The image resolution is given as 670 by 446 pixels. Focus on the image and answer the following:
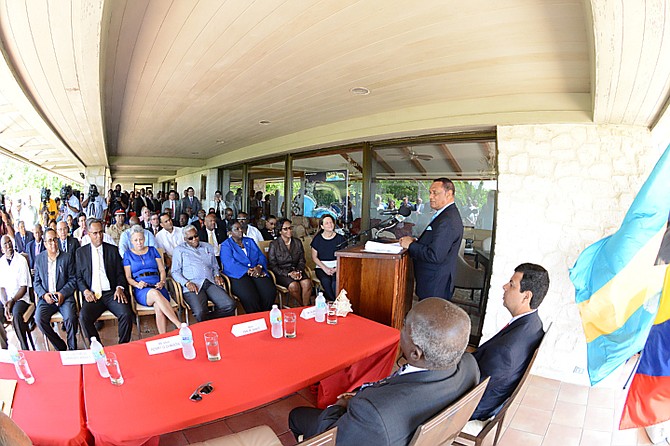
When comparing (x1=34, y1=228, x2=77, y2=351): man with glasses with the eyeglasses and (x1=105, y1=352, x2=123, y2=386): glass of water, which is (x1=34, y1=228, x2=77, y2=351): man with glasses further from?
the eyeglasses

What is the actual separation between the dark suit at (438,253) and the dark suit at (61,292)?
330 cm

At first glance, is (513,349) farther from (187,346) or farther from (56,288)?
(56,288)

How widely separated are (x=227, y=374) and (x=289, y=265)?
3.11 meters

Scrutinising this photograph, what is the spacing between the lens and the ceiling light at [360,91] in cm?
A: 339

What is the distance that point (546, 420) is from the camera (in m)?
2.71

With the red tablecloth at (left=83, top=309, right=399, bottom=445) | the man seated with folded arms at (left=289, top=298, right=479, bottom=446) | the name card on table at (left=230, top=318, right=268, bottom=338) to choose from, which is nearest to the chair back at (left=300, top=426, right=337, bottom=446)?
the man seated with folded arms at (left=289, top=298, right=479, bottom=446)

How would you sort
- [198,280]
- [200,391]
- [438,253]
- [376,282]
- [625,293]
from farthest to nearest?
[198,280] < [376,282] < [438,253] < [625,293] < [200,391]

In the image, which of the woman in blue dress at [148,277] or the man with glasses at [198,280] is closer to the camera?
the woman in blue dress at [148,277]

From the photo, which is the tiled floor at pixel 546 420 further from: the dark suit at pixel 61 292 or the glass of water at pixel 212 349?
the dark suit at pixel 61 292

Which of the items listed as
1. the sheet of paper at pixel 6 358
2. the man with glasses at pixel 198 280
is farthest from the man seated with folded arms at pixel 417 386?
the man with glasses at pixel 198 280

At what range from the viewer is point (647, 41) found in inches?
65.3

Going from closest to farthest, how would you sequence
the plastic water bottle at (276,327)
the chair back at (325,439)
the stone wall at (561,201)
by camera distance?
1. the chair back at (325,439)
2. the plastic water bottle at (276,327)
3. the stone wall at (561,201)

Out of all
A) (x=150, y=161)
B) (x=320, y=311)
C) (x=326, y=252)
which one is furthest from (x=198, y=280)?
(x=150, y=161)

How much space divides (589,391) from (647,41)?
2917mm
